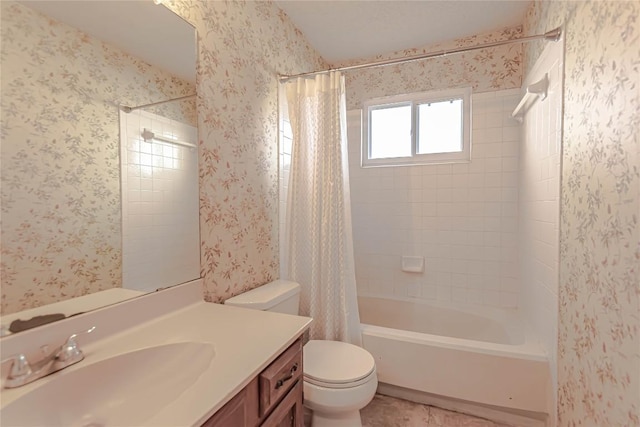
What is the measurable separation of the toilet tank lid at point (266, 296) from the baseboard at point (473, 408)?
91 centimetres

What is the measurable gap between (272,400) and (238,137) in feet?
3.76

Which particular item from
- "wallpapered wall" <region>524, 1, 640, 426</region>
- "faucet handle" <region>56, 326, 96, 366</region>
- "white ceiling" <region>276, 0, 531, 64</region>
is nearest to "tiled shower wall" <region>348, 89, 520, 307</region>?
"white ceiling" <region>276, 0, 531, 64</region>

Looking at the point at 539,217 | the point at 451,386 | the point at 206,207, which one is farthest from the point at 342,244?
the point at 539,217

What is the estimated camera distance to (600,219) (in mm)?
962

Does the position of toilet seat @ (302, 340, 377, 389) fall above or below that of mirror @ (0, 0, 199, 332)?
below

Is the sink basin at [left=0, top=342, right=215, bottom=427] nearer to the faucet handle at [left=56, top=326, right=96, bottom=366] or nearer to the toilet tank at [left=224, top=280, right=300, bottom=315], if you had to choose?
the faucet handle at [left=56, top=326, right=96, bottom=366]

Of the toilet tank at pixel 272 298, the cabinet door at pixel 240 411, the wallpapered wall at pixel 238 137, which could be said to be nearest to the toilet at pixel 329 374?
the toilet tank at pixel 272 298

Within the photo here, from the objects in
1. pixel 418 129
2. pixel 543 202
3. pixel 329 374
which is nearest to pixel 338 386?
pixel 329 374

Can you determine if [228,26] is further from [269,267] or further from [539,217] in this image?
[539,217]

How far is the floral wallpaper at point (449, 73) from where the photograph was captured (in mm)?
2174

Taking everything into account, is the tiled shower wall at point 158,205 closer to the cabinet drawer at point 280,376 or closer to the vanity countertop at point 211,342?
the vanity countertop at point 211,342

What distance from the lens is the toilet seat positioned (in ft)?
4.31

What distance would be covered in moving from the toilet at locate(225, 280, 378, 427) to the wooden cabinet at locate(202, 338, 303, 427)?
293mm

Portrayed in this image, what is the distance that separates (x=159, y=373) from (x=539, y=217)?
192 cm
